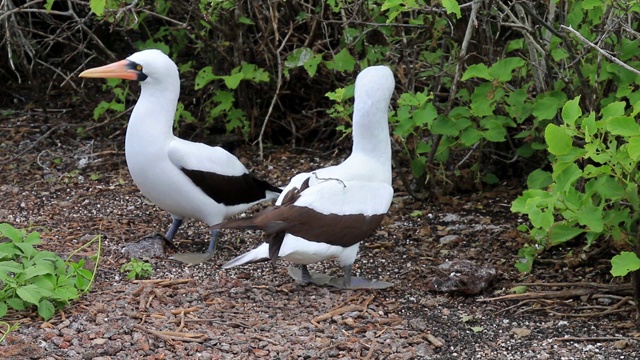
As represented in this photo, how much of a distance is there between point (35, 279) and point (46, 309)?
17 cm

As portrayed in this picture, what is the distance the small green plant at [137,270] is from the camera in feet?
15.6

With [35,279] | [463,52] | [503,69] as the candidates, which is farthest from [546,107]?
[35,279]

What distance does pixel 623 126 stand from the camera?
12.0 feet

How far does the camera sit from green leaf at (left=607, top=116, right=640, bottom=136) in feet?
11.9

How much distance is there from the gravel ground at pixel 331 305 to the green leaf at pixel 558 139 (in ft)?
3.03

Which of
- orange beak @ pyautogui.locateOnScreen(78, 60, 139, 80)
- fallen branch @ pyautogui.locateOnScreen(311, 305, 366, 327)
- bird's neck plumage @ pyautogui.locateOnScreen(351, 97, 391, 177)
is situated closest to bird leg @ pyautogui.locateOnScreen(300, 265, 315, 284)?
fallen branch @ pyautogui.locateOnScreen(311, 305, 366, 327)

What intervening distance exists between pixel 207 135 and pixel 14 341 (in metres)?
3.72

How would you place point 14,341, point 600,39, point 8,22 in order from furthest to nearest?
point 8,22
point 600,39
point 14,341

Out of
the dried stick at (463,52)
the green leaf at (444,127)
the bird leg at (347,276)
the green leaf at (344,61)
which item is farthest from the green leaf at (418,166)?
the bird leg at (347,276)

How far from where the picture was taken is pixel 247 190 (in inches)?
222

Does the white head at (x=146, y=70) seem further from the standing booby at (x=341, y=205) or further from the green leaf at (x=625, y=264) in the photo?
the green leaf at (x=625, y=264)

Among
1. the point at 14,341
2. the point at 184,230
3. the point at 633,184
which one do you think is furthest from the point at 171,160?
the point at 633,184

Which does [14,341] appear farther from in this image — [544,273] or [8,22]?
[8,22]

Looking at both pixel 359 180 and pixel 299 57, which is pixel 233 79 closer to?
pixel 299 57
